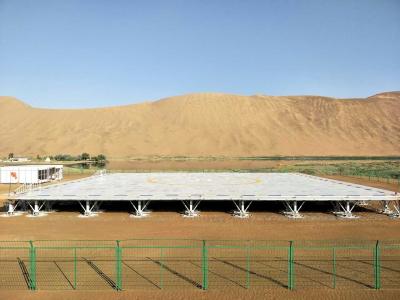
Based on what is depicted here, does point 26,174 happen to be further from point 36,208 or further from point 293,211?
point 293,211

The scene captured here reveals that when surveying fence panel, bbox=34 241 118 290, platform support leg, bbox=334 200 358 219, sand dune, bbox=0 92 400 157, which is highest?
sand dune, bbox=0 92 400 157

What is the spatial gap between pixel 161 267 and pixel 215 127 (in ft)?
418

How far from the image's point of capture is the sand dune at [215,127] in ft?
401

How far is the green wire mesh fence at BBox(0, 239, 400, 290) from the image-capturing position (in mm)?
13219

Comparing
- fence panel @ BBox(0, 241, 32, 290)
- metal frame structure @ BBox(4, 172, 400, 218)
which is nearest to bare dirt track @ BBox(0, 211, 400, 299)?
metal frame structure @ BBox(4, 172, 400, 218)

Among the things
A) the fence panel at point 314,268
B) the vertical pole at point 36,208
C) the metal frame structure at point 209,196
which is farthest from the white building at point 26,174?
the fence panel at point 314,268

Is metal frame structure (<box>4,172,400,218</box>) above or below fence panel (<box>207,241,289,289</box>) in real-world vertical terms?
above

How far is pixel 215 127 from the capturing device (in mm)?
141125

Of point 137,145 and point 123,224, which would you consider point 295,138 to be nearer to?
point 137,145

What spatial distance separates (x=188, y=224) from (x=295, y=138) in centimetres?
11249

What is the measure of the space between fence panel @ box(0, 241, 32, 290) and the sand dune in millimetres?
99345

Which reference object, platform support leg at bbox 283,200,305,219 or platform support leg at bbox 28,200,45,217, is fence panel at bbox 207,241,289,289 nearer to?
platform support leg at bbox 283,200,305,219

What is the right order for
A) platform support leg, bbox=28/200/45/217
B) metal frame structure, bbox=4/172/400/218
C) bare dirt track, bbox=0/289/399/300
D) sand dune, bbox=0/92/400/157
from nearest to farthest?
bare dirt track, bbox=0/289/399/300 → metal frame structure, bbox=4/172/400/218 → platform support leg, bbox=28/200/45/217 → sand dune, bbox=0/92/400/157

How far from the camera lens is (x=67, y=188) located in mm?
30484
